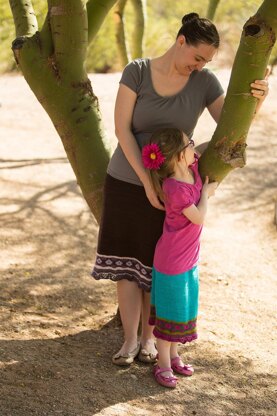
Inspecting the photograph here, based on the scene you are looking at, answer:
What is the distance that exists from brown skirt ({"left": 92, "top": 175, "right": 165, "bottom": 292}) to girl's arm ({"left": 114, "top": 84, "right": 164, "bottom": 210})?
0.15 m

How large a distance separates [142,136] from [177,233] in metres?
0.51

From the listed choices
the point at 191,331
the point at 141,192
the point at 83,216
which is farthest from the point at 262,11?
the point at 83,216

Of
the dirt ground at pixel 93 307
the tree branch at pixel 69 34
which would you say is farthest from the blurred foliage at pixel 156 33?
the tree branch at pixel 69 34

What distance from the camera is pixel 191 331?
394cm

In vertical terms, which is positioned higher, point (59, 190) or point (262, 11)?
point (262, 11)

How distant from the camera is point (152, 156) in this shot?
3.68m

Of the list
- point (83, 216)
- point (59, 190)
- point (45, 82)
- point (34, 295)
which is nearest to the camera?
point (45, 82)

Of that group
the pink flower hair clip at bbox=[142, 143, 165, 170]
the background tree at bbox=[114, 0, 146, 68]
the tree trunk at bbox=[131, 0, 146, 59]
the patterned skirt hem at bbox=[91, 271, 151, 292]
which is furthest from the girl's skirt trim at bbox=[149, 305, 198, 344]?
the tree trunk at bbox=[131, 0, 146, 59]

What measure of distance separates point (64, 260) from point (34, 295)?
86 cm

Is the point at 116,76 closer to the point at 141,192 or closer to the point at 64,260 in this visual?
the point at 64,260

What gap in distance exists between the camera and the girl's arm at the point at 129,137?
3.79 m

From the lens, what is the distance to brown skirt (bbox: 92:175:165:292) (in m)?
3.97

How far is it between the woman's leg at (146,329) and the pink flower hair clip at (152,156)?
0.82 meters

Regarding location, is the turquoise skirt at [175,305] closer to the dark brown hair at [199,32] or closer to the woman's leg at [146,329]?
the woman's leg at [146,329]
